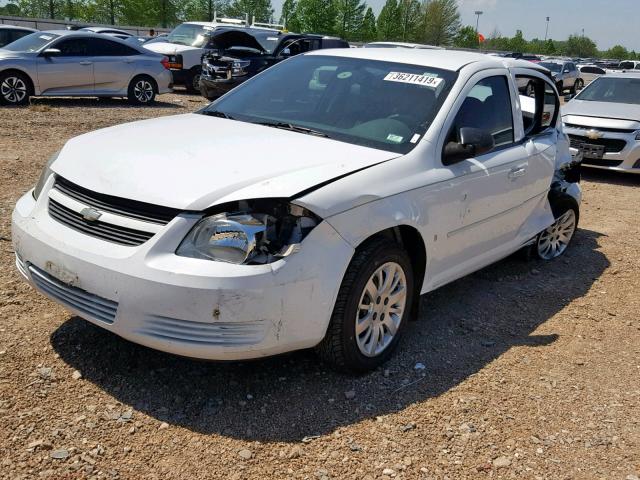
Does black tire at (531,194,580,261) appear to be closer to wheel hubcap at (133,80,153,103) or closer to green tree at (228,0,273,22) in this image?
wheel hubcap at (133,80,153,103)

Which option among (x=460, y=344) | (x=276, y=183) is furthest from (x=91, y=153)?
(x=460, y=344)

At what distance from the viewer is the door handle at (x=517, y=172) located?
15.2 feet

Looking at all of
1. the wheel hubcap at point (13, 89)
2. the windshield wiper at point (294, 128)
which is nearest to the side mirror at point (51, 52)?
the wheel hubcap at point (13, 89)

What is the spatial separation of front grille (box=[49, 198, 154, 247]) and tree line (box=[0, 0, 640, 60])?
192 ft

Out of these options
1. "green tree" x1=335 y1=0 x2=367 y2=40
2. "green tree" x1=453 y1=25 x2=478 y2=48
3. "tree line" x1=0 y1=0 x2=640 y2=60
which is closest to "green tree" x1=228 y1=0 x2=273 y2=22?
"tree line" x1=0 y1=0 x2=640 y2=60

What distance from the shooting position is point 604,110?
1080 cm

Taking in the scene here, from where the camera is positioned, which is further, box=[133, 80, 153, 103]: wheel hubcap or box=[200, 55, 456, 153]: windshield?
box=[133, 80, 153, 103]: wheel hubcap

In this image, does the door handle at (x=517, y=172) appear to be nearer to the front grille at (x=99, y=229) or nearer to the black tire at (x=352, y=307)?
the black tire at (x=352, y=307)

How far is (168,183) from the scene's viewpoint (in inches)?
122

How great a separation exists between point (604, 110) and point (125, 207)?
973cm

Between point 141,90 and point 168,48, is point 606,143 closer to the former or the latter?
point 141,90

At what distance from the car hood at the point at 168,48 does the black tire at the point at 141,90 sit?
2.47 meters

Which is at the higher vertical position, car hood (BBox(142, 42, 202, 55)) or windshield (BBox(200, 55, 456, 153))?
car hood (BBox(142, 42, 202, 55))

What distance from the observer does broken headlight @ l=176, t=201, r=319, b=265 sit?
116 inches
